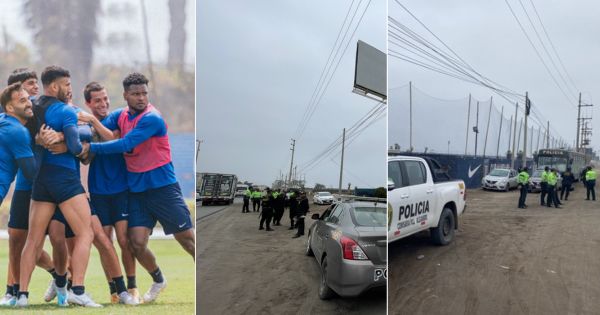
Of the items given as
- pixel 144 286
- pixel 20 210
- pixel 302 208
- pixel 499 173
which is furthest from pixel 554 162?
pixel 20 210

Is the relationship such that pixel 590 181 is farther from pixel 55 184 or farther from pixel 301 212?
pixel 55 184

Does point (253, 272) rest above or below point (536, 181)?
below

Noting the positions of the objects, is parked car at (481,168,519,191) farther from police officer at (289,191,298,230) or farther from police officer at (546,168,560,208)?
police officer at (289,191,298,230)

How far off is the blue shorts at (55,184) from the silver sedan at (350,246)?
0.99m

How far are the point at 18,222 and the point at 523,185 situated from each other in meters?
2.27

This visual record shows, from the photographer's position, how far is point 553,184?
1.74m

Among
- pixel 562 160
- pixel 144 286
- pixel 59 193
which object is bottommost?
pixel 144 286

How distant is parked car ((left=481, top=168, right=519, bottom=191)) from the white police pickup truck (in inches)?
4.9

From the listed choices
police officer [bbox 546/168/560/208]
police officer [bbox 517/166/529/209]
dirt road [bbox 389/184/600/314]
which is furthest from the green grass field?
police officer [bbox 546/168/560/208]

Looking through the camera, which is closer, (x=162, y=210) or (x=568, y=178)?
(x=162, y=210)

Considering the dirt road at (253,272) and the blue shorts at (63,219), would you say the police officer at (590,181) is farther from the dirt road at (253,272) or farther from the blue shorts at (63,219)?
the blue shorts at (63,219)

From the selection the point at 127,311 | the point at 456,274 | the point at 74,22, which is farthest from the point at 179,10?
the point at 456,274

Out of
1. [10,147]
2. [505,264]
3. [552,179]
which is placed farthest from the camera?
[552,179]

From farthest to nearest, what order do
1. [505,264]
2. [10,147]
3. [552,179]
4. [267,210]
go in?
[552,179]
[505,264]
[267,210]
[10,147]
